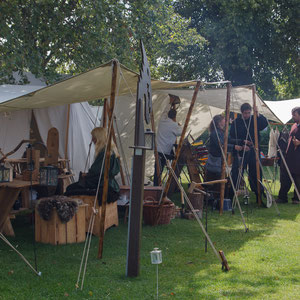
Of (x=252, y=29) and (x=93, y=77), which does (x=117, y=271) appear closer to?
(x=93, y=77)

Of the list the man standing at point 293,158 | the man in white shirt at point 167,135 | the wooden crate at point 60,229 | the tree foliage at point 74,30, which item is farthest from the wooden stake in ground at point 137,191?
the tree foliage at point 74,30

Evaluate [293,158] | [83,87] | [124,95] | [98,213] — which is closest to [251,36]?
[293,158]

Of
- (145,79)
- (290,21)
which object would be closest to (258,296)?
(145,79)

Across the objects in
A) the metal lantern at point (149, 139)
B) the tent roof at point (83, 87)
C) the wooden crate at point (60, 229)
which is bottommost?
the wooden crate at point (60, 229)

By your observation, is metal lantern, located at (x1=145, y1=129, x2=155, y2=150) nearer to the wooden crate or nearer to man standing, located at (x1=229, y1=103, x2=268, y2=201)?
the wooden crate

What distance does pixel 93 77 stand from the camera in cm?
486

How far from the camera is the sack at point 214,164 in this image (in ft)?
24.8

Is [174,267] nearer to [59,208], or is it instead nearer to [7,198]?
[59,208]

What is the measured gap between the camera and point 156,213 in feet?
19.8

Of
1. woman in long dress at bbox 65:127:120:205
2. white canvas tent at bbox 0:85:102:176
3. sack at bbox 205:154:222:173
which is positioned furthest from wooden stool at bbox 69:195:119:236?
white canvas tent at bbox 0:85:102:176

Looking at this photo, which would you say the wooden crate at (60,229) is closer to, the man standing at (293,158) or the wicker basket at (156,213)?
the wicker basket at (156,213)

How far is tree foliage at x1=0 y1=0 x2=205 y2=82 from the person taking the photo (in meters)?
8.78

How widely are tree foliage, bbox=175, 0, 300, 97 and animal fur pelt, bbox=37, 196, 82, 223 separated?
13.5m

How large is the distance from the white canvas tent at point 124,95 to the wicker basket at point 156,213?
1550 millimetres
